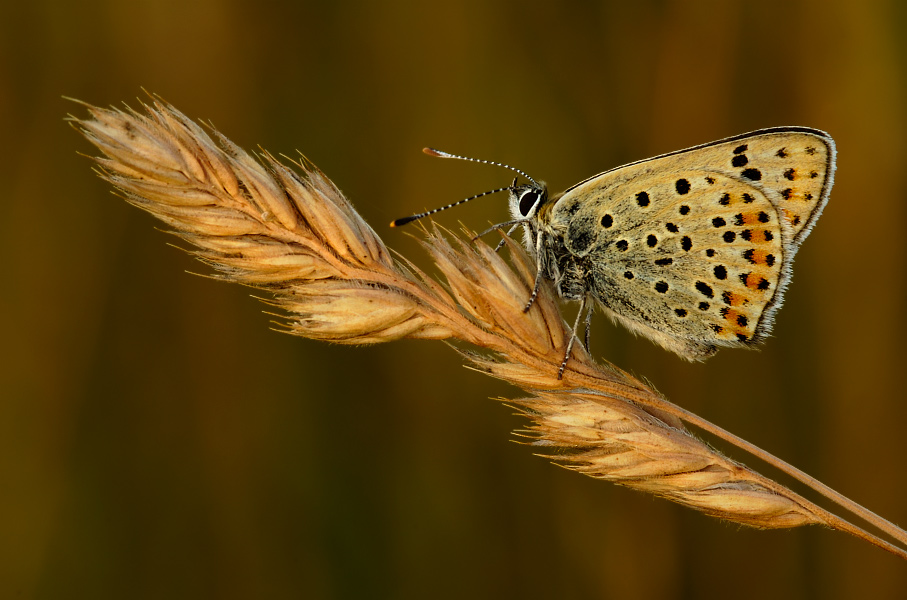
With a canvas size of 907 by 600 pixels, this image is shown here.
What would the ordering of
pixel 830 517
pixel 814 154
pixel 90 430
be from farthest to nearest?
pixel 90 430 → pixel 814 154 → pixel 830 517

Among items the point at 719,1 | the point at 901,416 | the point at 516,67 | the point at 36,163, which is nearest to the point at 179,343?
the point at 36,163

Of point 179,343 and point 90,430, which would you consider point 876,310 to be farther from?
point 90,430

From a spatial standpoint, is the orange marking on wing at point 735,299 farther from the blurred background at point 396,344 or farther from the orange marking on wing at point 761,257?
the blurred background at point 396,344

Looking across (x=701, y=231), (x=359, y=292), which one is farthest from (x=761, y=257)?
(x=359, y=292)

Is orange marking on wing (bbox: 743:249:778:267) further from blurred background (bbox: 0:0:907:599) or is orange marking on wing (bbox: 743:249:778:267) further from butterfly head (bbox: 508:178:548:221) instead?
blurred background (bbox: 0:0:907:599)

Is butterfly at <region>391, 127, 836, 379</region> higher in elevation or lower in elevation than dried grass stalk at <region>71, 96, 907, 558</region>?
higher

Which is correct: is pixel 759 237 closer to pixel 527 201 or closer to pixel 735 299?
pixel 735 299

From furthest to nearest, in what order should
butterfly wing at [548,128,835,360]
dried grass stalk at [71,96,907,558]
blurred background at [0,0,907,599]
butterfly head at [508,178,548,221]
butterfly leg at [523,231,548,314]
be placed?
blurred background at [0,0,907,599]
butterfly head at [508,178,548,221]
butterfly wing at [548,128,835,360]
butterfly leg at [523,231,548,314]
dried grass stalk at [71,96,907,558]

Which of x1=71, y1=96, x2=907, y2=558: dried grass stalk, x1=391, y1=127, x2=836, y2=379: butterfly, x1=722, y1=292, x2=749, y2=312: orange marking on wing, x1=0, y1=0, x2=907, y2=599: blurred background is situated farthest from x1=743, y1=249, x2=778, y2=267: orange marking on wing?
x1=0, y1=0, x2=907, y2=599: blurred background
